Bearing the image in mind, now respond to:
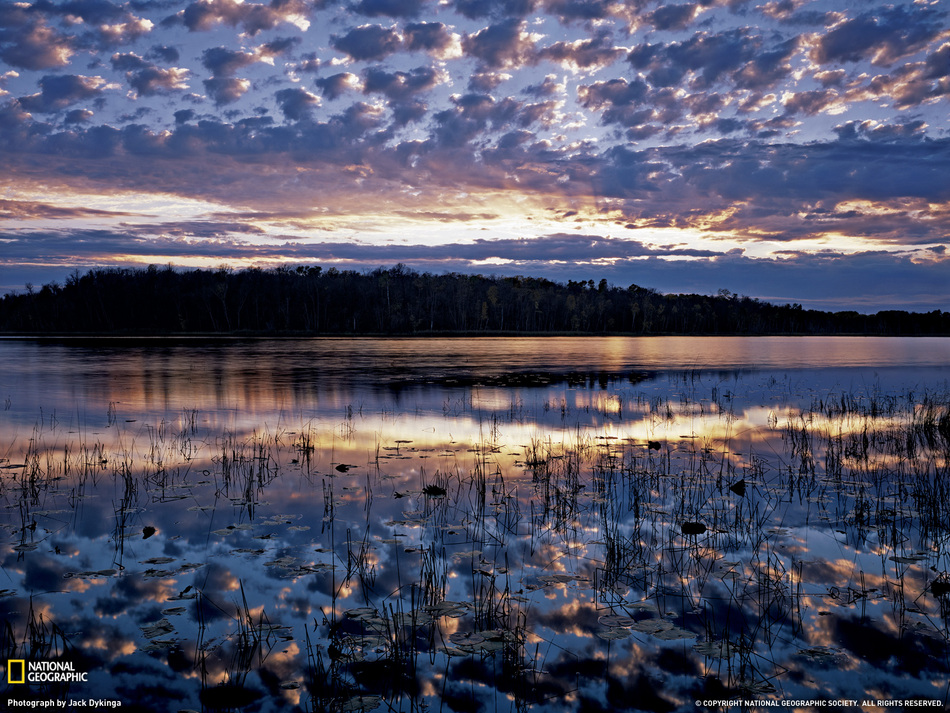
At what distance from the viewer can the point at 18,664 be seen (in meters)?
4.79

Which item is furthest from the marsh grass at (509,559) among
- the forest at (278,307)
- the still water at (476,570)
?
the forest at (278,307)

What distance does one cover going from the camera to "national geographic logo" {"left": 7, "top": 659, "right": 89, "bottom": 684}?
468 centimetres

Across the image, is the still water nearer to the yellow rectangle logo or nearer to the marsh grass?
the marsh grass

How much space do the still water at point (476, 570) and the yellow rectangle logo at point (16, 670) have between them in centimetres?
14

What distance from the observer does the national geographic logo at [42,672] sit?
4676 millimetres

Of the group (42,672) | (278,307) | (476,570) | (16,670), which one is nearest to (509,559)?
(476,570)

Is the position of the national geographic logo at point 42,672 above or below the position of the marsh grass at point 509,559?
below

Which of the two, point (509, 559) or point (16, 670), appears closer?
point (16, 670)

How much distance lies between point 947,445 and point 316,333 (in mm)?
121541

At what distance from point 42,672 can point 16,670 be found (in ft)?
0.64

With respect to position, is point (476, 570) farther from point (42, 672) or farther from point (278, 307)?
point (278, 307)

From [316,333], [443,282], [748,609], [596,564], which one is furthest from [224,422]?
[443,282]

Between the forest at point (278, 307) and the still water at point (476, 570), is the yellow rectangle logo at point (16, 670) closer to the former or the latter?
the still water at point (476, 570)

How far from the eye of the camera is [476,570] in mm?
6672
